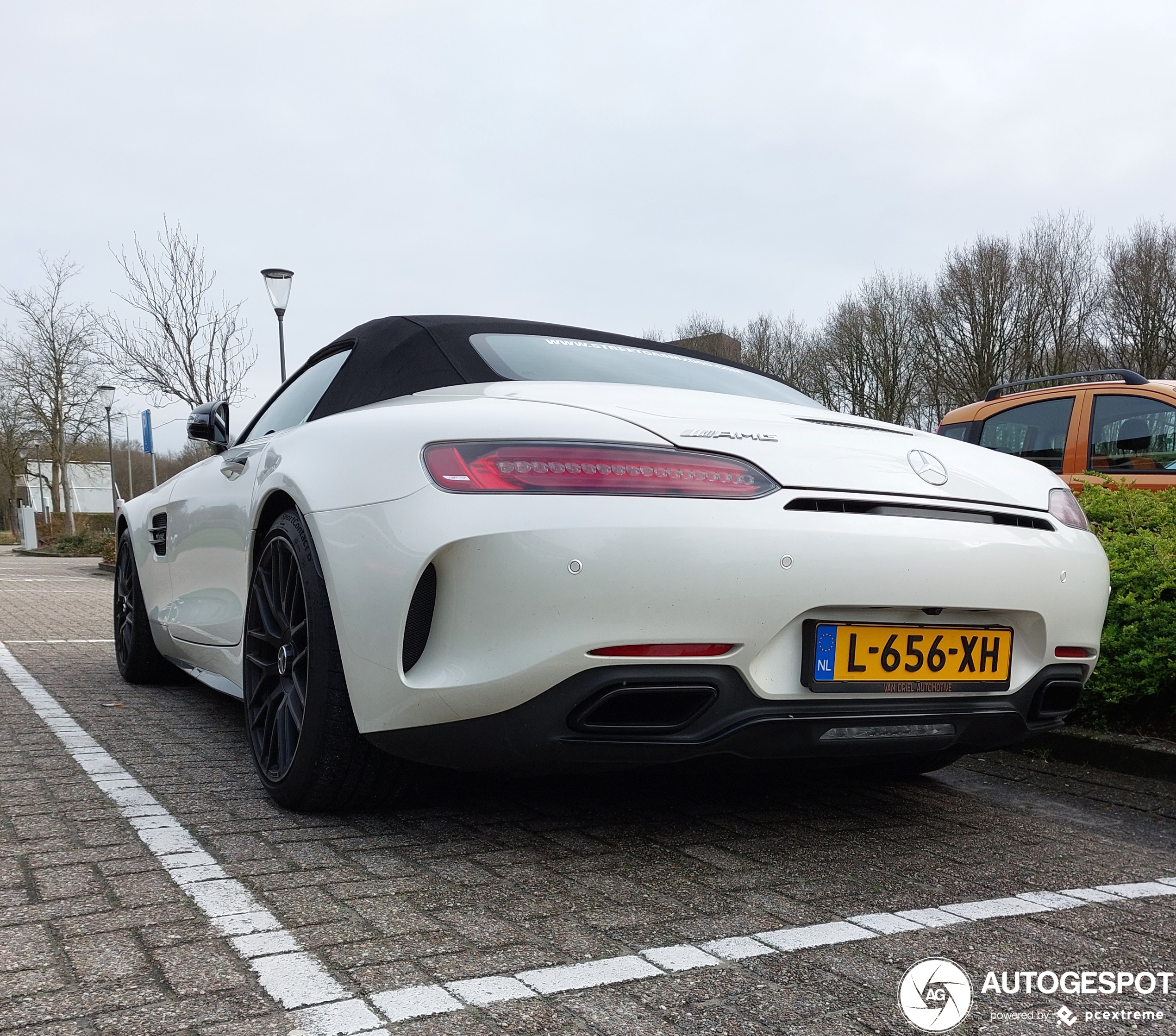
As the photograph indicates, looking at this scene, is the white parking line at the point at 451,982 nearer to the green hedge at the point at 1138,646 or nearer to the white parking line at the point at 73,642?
the green hedge at the point at 1138,646

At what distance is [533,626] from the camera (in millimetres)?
2219

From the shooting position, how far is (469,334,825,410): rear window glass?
3.02m

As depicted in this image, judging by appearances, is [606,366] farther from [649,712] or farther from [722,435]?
[649,712]

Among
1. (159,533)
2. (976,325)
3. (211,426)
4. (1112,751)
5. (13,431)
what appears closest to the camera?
(1112,751)

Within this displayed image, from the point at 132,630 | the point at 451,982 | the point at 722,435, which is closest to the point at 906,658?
the point at 722,435

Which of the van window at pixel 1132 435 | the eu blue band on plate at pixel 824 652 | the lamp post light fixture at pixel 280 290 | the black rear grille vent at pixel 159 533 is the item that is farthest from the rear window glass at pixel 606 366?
the lamp post light fixture at pixel 280 290

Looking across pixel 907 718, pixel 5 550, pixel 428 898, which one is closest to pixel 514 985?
pixel 428 898

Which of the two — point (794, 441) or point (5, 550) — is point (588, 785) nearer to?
point (794, 441)

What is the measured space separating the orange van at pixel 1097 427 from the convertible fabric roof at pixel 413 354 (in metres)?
5.18

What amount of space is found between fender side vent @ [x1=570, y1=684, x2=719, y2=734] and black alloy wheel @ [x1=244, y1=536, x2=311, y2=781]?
2.60 feet

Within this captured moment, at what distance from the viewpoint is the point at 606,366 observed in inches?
124

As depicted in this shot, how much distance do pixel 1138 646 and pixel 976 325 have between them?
27.8 m

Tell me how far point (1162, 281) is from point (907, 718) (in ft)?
97.1

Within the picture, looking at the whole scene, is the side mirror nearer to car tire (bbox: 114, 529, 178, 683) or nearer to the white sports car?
car tire (bbox: 114, 529, 178, 683)
